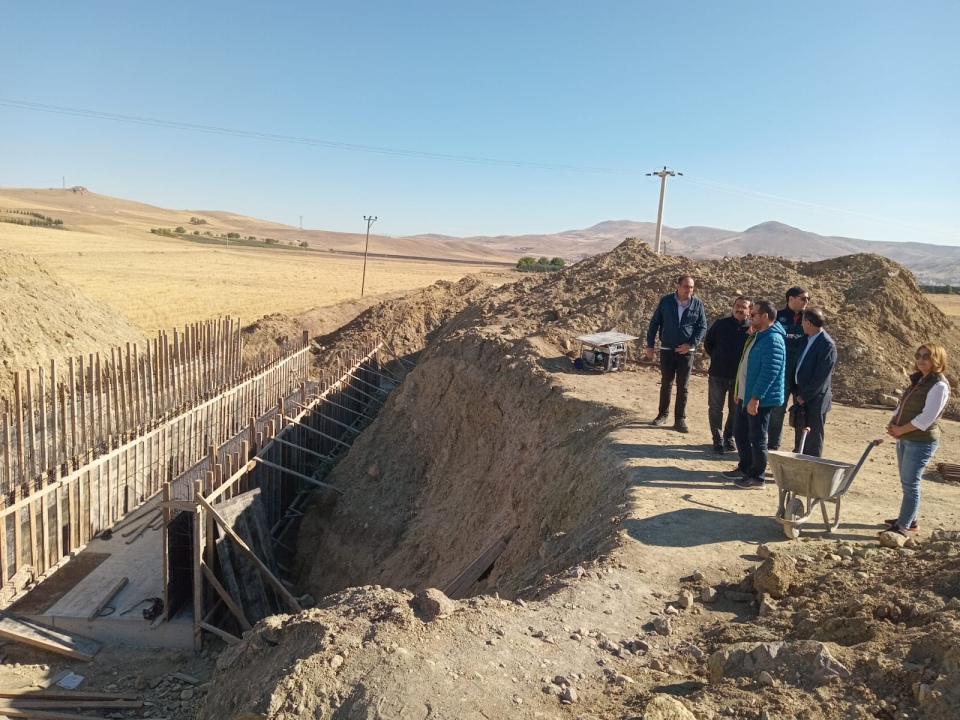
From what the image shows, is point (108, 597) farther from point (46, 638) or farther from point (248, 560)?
point (248, 560)

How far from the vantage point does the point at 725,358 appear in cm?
693

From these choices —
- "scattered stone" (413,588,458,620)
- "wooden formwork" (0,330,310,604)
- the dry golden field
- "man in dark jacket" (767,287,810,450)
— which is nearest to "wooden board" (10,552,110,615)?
"wooden formwork" (0,330,310,604)

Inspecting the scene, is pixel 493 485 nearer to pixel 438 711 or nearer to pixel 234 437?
pixel 234 437

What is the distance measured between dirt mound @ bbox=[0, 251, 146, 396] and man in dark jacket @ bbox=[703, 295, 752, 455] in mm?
11499

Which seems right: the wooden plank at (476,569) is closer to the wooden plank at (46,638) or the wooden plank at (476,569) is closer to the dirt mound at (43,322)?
the wooden plank at (46,638)

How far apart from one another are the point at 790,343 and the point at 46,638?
7.48m

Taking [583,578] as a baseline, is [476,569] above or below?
below

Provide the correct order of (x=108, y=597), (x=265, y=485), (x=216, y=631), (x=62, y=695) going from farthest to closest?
(x=265, y=485) < (x=108, y=597) < (x=216, y=631) < (x=62, y=695)

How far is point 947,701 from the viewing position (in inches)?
111

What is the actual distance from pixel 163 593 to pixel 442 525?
12.1ft

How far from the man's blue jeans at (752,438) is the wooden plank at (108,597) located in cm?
618

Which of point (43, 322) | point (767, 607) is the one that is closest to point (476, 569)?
point (767, 607)

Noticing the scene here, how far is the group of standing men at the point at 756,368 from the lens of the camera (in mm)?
5906

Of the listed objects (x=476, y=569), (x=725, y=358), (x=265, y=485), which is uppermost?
(x=725, y=358)
